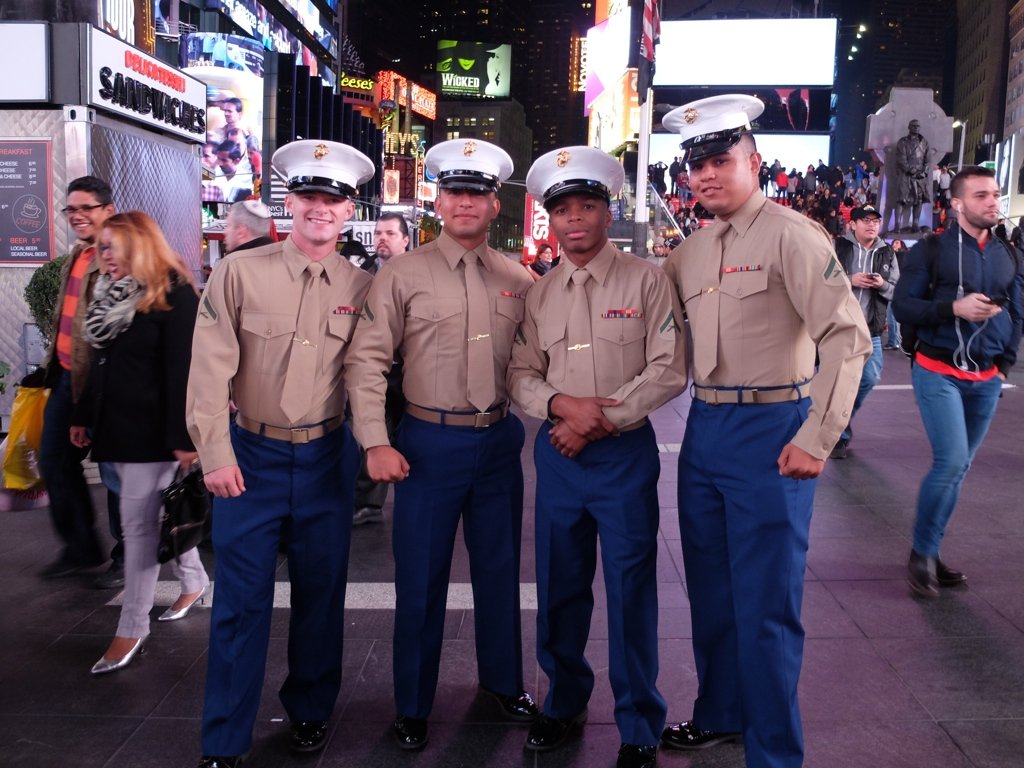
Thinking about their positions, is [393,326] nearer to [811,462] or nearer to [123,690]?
[811,462]

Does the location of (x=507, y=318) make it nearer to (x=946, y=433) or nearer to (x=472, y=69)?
(x=946, y=433)

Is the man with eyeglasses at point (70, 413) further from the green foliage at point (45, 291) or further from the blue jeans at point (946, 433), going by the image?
the blue jeans at point (946, 433)

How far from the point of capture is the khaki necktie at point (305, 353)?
3.17m

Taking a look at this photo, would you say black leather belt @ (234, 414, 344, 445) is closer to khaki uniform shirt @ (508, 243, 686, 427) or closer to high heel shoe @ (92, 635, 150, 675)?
khaki uniform shirt @ (508, 243, 686, 427)

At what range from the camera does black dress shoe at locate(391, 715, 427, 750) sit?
3.30 m

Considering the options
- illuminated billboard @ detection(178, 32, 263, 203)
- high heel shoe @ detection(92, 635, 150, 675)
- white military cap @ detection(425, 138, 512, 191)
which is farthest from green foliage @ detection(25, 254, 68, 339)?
illuminated billboard @ detection(178, 32, 263, 203)

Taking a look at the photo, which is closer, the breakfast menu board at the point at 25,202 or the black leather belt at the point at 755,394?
the black leather belt at the point at 755,394

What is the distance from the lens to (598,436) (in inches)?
121

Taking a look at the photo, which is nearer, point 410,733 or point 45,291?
point 410,733

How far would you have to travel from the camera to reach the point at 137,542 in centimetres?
400

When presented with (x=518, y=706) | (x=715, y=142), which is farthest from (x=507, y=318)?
(x=518, y=706)

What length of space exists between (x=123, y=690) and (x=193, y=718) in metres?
0.42

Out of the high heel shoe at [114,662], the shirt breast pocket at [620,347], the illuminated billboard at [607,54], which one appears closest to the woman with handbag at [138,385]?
the high heel shoe at [114,662]

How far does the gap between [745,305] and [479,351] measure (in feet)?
3.10
